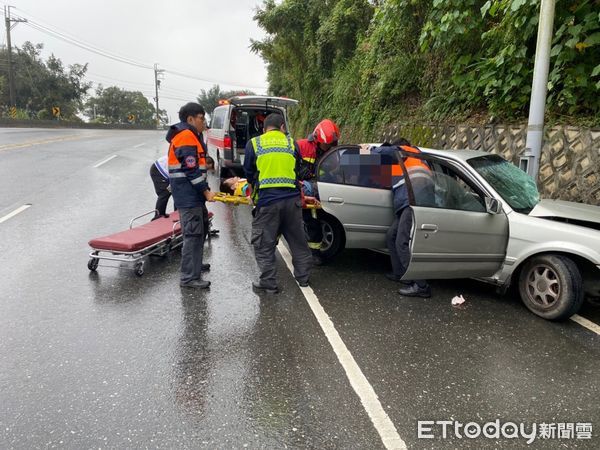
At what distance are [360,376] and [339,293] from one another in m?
1.63

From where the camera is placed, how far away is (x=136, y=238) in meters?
5.21

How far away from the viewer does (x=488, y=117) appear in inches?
341

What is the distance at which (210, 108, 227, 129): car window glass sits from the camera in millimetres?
11322

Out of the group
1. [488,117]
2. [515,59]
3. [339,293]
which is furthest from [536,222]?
[488,117]

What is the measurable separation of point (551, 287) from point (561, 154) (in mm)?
3826

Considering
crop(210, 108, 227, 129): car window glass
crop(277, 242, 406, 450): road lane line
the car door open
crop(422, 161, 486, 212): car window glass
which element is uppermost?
crop(210, 108, 227, 129): car window glass

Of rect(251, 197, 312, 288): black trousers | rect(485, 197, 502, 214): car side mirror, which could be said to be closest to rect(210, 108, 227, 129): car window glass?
rect(251, 197, 312, 288): black trousers

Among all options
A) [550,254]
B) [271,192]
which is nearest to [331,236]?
[271,192]

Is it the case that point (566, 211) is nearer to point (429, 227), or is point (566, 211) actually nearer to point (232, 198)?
point (429, 227)

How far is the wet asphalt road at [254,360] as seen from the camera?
2.68 meters

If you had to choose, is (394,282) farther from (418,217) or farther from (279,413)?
(279,413)

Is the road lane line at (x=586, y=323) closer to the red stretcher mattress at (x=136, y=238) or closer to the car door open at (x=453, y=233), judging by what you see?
the car door open at (x=453, y=233)

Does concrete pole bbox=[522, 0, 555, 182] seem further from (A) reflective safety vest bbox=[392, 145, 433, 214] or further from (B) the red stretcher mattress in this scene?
(B) the red stretcher mattress

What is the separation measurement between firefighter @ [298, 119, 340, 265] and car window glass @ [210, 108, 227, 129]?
585 cm
